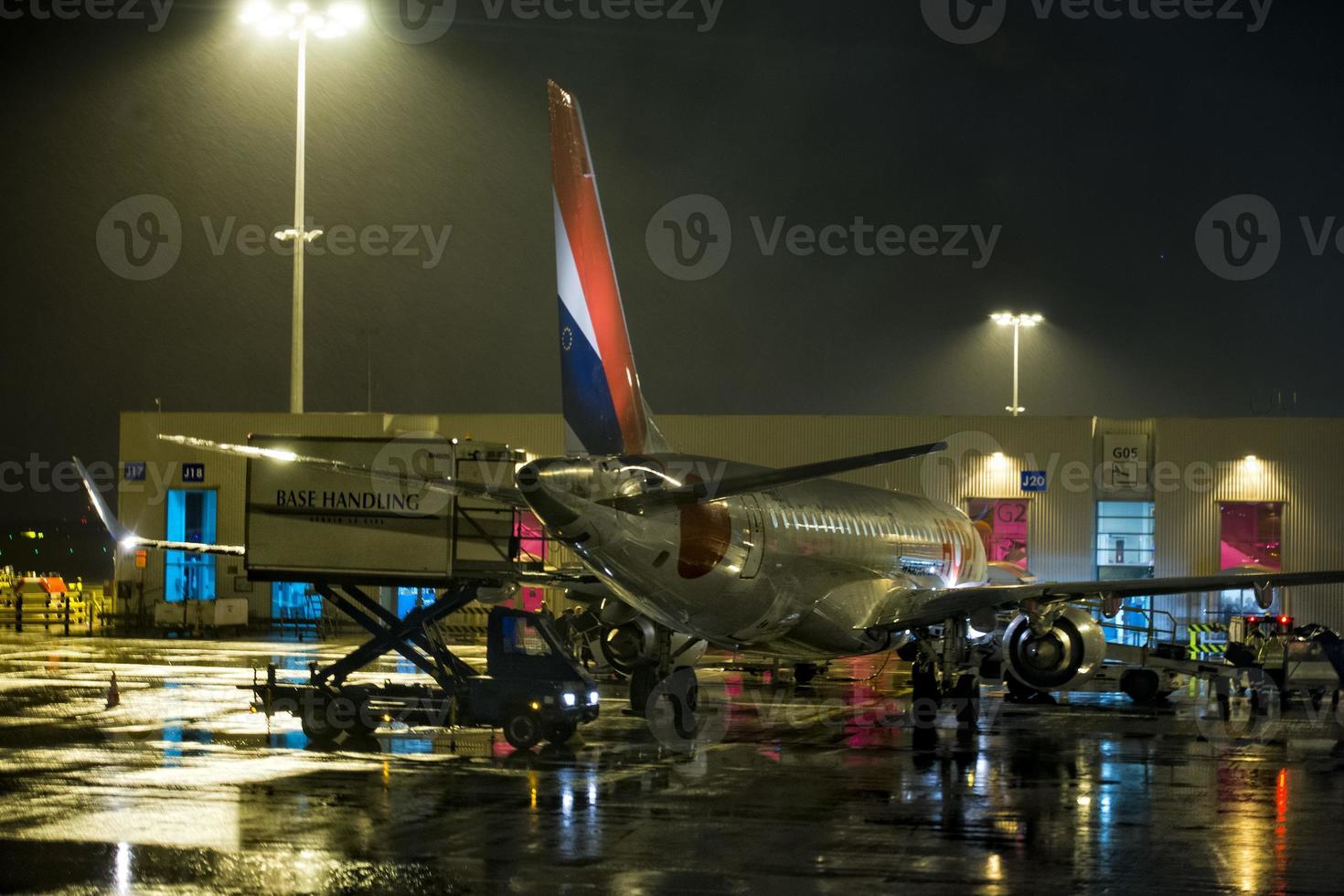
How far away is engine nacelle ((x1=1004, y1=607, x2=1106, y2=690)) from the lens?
26.0 m

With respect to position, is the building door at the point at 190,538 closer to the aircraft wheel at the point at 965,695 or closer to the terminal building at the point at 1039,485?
the terminal building at the point at 1039,485

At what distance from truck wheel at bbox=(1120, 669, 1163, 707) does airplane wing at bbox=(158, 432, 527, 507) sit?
1611 cm

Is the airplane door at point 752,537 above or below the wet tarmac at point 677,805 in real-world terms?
above

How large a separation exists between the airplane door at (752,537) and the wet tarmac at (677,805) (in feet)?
8.70

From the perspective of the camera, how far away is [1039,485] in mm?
50031

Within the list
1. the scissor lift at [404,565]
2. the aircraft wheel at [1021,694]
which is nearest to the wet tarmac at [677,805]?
the scissor lift at [404,565]

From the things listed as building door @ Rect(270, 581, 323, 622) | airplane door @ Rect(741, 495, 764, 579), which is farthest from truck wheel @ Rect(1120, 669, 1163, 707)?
building door @ Rect(270, 581, 323, 622)

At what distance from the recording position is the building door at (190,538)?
2098 inches

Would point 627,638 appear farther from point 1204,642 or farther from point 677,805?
point 1204,642

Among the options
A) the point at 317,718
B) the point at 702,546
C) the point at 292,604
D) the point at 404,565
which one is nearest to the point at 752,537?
the point at 702,546

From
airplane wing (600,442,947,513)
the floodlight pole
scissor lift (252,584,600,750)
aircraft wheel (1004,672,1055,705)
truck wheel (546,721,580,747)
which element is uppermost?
the floodlight pole

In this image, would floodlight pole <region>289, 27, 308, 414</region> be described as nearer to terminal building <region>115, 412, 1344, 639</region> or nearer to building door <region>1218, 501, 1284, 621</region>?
terminal building <region>115, 412, 1344, 639</region>

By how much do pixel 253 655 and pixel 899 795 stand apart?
2497 centimetres

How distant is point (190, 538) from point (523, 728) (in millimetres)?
36111
